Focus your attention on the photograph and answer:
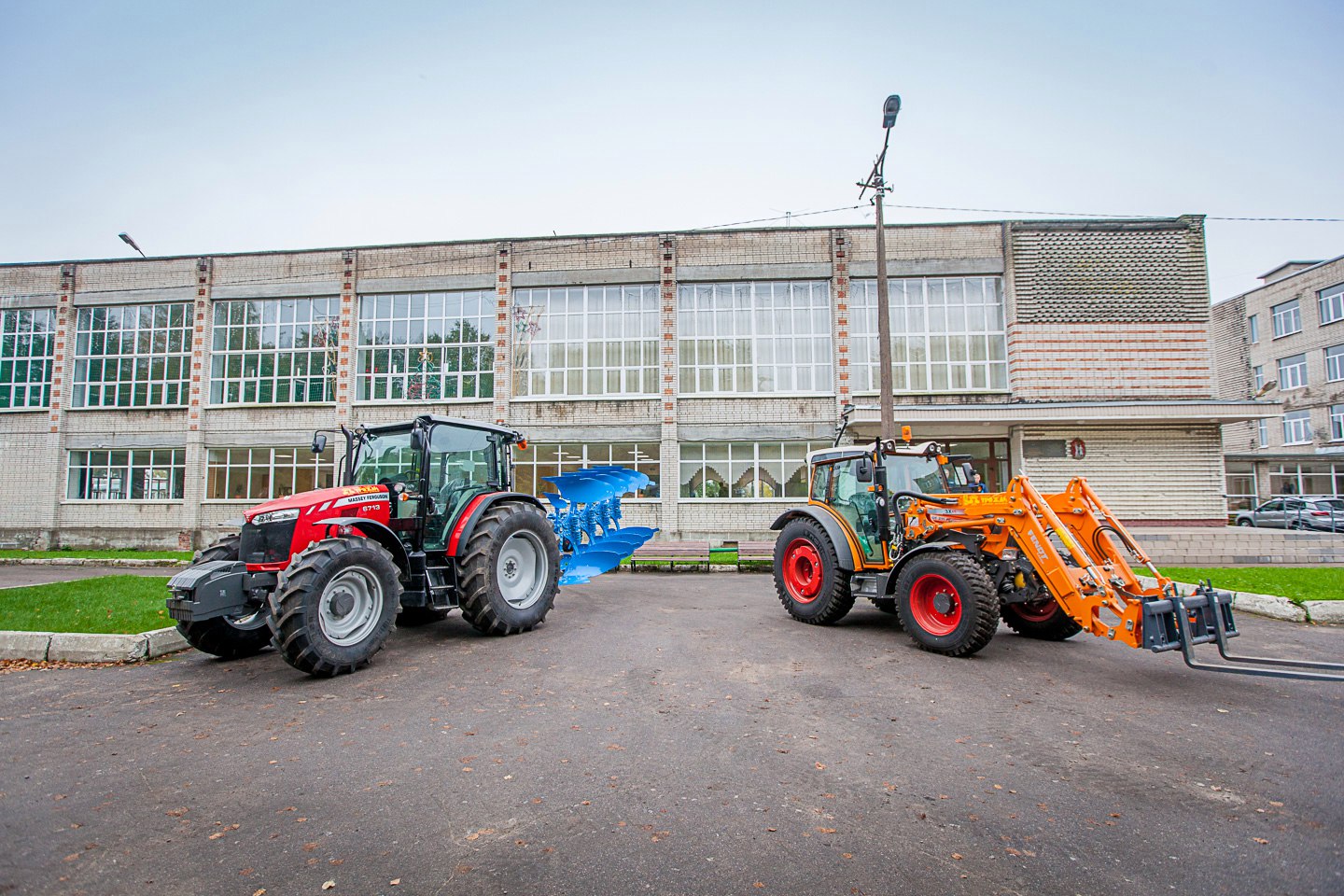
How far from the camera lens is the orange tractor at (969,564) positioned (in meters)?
5.60

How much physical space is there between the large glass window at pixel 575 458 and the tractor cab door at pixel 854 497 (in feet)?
41.6

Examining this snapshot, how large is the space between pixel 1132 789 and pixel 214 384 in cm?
2788

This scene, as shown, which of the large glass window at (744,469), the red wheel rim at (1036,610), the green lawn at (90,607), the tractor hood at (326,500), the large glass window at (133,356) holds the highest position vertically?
the large glass window at (133,356)

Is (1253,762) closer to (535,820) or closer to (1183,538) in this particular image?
(535,820)

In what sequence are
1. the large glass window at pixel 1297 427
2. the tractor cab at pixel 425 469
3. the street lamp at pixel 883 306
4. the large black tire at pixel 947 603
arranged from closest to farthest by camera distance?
1. the large black tire at pixel 947 603
2. the tractor cab at pixel 425 469
3. the street lamp at pixel 883 306
4. the large glass window at pixel 1297 427

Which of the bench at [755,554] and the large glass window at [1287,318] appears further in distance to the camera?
the large glass window at [1287,318]

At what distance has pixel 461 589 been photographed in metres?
7.50

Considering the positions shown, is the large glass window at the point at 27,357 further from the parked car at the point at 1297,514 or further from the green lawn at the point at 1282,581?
the parked car at the point at 1297,514

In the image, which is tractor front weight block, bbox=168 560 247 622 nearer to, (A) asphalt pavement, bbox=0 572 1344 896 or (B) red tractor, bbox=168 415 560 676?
(B) red tractor, bbox=168 415 560 676

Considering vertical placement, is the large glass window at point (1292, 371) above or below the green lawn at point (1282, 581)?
above

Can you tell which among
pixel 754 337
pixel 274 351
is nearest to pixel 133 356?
pixel 274 351

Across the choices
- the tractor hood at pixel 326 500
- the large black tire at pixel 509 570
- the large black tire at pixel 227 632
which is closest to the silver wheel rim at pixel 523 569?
the large black tire at pixel 509 570

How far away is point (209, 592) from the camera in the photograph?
5852 mm

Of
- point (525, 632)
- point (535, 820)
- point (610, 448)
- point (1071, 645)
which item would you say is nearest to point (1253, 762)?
point (1071, 645)
